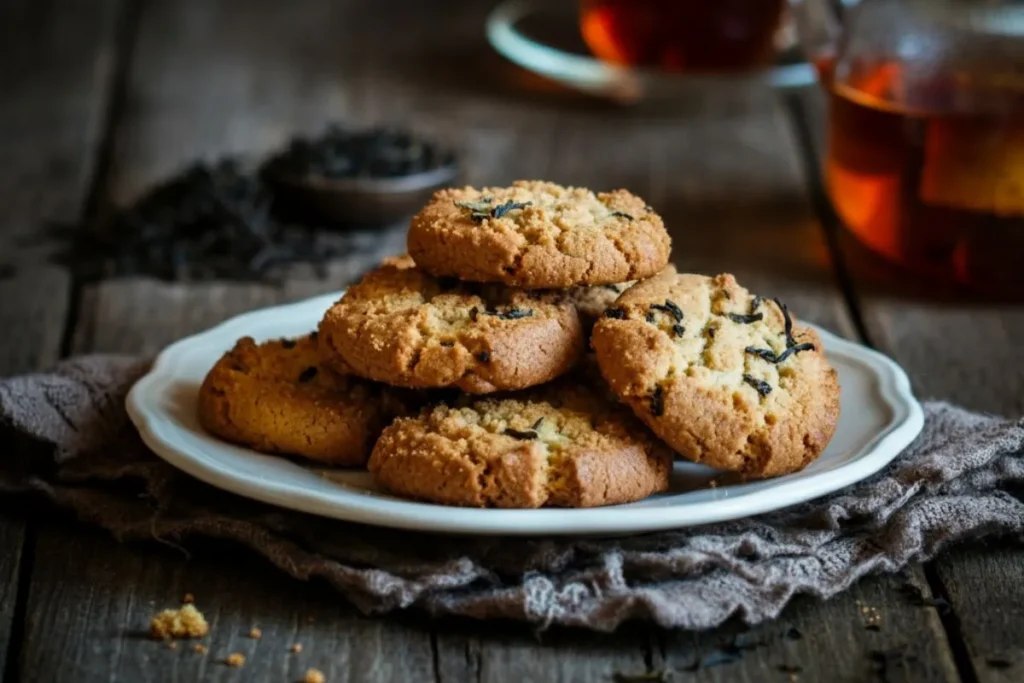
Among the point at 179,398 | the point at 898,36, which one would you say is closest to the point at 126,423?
the point at 179,398

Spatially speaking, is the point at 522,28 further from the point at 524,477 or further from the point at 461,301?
the point at 524,477

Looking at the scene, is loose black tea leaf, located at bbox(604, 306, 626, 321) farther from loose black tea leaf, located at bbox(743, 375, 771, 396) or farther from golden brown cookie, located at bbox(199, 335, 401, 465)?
golden brown cookie, located at bbox(199, 335, 401, 465)

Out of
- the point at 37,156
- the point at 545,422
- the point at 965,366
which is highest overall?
the point at 545,422

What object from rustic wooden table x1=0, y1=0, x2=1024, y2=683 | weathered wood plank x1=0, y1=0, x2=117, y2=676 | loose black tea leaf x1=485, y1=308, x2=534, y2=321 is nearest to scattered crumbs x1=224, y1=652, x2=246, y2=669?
rustic wooden table x1=0, y1=0, x2=1024, y2=683

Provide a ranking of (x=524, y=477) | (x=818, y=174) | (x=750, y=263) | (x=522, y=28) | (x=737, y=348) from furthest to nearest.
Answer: (x=522, y=28) → (x=818, y=174) → (x=750, y=263) → (x=737, y=348) → (x=524, y=477)

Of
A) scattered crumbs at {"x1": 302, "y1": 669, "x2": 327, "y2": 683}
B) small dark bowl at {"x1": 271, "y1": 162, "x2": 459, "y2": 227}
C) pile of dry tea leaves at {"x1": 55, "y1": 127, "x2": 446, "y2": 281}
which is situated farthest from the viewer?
small dark bowl at {"x1": 271, "y1": 162, "x2": 459, "y2": 227}

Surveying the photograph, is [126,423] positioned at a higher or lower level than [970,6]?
lower

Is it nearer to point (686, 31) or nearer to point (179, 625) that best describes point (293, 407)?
point (179, 625)

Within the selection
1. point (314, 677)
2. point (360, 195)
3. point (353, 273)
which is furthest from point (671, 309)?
point (360, 195)
